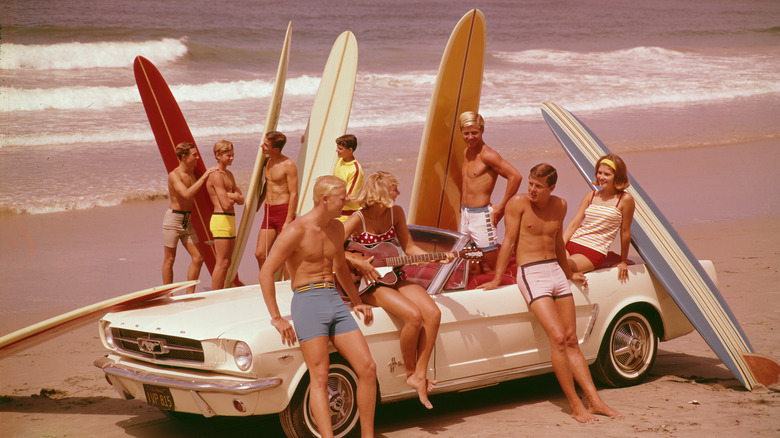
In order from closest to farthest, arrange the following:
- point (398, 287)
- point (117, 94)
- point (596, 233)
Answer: point (398, 287)
point (596, 233)
point (117, 94)

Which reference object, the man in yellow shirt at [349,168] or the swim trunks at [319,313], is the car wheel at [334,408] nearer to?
the swim trunks at [319,313]

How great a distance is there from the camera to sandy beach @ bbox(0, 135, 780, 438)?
19.2ft

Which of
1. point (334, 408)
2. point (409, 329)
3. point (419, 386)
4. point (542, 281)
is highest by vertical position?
point (542, 281)

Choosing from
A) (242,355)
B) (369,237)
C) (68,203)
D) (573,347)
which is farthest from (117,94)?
(242,355)

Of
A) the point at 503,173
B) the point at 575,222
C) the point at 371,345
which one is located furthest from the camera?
the point at 503,173

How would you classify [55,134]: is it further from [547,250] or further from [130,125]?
[547,250]

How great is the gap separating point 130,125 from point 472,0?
26.8m

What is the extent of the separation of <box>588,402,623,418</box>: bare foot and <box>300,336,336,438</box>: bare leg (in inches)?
78.6

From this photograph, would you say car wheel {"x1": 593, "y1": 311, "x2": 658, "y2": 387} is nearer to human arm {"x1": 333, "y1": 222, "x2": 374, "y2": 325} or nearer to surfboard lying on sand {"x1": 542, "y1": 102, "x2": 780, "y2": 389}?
surfboard lying on sand {"x1": 542, "y1": 102, "x2": 780, "y2": 389}

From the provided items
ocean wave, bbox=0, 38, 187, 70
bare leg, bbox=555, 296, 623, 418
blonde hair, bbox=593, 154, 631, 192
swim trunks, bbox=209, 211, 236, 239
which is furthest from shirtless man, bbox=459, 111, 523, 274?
ocean wave, bbox=0, 38, 187, 70

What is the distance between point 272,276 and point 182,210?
3.83m

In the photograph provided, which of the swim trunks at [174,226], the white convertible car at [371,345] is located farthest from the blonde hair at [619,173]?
the swim trunks at [174,226]

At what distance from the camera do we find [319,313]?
5203 millimetres

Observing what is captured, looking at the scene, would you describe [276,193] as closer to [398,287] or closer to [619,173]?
[398,287]
